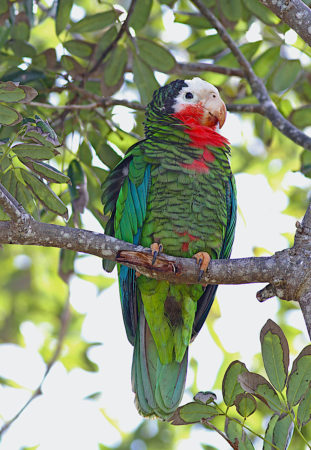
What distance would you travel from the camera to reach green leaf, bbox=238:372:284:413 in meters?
1.91

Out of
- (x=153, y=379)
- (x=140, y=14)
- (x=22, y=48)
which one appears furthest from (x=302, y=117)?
(x=153, y=379)

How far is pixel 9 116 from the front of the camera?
6.70 feet

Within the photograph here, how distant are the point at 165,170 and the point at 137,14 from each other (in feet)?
3.13

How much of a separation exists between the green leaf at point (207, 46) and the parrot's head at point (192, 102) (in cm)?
23

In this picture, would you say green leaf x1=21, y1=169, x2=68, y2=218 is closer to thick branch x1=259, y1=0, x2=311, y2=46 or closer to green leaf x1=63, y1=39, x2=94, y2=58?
thick branch x1=259, y1=0, x2=311, y2=46

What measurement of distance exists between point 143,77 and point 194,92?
31 centimetres

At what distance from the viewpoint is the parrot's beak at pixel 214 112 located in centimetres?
320

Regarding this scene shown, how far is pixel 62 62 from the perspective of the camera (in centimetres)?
318

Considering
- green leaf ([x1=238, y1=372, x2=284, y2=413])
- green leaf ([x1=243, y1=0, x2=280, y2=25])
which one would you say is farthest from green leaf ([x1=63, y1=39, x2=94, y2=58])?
green leaf ([x1=238, y1=372, x2=284, y2=413])

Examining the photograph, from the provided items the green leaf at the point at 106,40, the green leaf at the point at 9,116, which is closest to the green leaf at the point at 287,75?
the green leaf at the point at 106,40

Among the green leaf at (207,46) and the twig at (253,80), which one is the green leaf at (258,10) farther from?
the green leaf at (207,46)

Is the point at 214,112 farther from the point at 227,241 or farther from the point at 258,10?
the point at 227,241

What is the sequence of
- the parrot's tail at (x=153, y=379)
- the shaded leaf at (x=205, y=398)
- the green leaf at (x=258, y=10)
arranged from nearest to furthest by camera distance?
the shaded leaf at (x=205, y=398), the parrot's tail at (x=153, y=379), the green leaf at (x=258, y=10)

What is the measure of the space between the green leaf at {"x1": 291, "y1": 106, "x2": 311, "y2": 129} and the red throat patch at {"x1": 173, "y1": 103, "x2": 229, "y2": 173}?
587 mm
